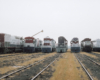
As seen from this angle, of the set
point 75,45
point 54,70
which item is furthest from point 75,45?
point 54,70

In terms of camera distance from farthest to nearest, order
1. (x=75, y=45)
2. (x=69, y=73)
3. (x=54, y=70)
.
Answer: (x=75, y=45)
(x=54, y=70)
(x=69, y=73)

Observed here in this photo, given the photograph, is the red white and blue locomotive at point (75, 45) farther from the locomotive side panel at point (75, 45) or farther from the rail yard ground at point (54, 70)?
the rail yard ground at point (54, 70)

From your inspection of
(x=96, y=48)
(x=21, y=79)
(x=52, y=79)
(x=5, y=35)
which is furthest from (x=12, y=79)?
(x=96, y=48)

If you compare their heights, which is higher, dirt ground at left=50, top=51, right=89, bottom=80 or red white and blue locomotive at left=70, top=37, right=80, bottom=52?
red white and blue locomotive at left=70, top=37, right=80, bottom=52

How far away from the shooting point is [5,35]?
21.8 metres

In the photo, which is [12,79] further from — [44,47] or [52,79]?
[44,47]

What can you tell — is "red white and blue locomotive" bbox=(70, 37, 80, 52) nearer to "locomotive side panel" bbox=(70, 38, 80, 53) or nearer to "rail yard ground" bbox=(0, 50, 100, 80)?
"locomotive side panel" bbox=(70, 38, 80, 53)

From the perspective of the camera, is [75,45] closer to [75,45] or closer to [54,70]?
[75,45]

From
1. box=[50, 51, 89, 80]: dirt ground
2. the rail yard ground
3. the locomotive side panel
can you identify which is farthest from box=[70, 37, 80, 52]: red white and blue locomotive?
box=[50, 51, 89, 80]: dirt ground

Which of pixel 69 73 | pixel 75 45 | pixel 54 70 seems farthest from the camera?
pixel 75 45

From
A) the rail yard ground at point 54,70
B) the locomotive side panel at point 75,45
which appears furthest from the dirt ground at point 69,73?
the locomotive side panel at point 75,45

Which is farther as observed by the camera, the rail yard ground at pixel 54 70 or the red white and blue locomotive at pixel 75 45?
the red white and blue locomotive at pixel 75 45

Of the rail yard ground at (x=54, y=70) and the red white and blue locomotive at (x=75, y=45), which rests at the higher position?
the red white and blue locomotive at (x=75, y=45)

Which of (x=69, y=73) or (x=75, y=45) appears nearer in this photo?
(x=69, y=73)
